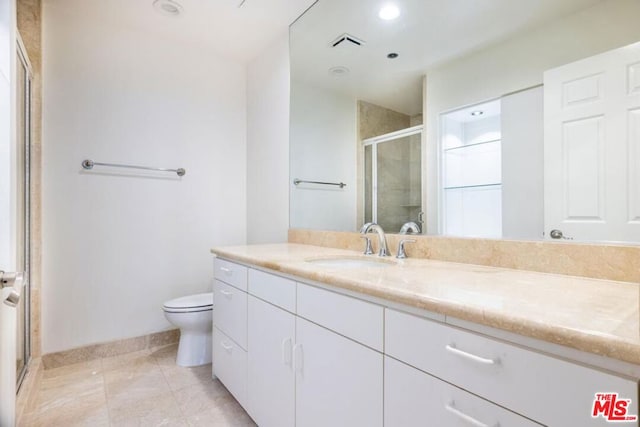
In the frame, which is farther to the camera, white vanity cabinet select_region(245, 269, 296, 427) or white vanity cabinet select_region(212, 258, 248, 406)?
white vanity cabinet select_region(212, 258, 248, 406)

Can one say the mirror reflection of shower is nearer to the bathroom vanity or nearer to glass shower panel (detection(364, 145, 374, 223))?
glass shower panel (detection(364, 145, 374, 223))

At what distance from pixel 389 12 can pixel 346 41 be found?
332 millimetres

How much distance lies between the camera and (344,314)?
99 centimetres

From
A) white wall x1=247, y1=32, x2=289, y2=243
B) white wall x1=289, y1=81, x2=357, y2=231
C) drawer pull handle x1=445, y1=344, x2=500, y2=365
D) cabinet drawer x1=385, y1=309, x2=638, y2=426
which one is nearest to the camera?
cabinet drawer x1=385, y1=309, x2=638, y2=426

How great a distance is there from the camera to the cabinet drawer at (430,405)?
0.64m

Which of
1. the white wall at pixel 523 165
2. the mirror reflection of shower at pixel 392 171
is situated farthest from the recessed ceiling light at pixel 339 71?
the white wall at pixel 523 165

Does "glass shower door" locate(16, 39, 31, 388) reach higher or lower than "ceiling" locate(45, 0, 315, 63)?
lower

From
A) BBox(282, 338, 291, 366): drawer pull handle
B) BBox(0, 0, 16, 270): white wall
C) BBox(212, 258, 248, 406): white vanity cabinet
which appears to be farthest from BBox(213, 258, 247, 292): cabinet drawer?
BBox(0, 0, 16, 270): white wall

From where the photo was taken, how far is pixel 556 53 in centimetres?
110

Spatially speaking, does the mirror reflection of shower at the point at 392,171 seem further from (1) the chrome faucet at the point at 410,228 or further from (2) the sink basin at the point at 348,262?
(2) the sink basin at the point at 348,262

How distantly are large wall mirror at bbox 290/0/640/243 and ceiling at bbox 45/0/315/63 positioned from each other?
239mm

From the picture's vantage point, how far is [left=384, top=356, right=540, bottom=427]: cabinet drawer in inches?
25.1

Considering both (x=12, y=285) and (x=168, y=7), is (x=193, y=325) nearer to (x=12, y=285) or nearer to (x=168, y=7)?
(x=12, y=285)

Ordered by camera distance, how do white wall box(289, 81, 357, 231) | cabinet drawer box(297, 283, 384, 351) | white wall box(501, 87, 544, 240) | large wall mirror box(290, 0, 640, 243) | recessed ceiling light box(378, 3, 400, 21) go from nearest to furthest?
cabinet drawer box(297, 283, 384, 351) → large wall mirror box(290, 0, 640, 243) → white wall box(501, 87, 544, 240) → recessed ceiling light box(378, 3, 400, 21) → white wall box(289, 81, 357, 231)
